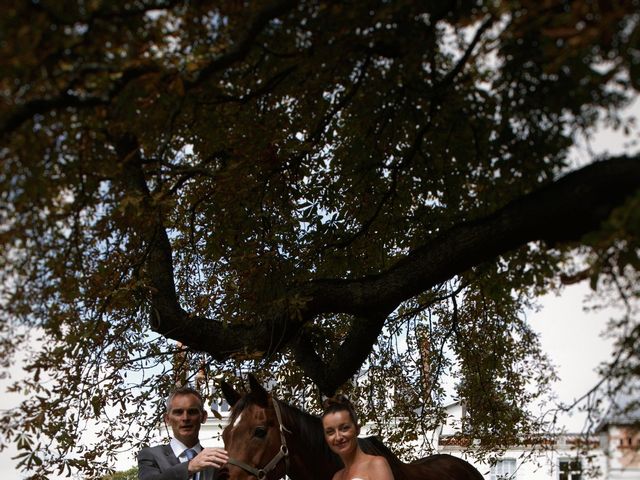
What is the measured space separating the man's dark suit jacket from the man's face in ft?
0.71

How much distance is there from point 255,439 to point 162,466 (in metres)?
1.04

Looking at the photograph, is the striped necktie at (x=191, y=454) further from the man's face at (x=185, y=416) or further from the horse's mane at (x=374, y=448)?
the horse's mane at (x=374, y=448)

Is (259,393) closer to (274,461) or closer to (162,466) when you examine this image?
(274,461)

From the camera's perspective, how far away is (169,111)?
5898mm

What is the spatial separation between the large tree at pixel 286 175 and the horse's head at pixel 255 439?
0.91 m

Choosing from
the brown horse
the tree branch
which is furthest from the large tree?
the brown horse

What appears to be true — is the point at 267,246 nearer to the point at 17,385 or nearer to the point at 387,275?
the point at 387,275

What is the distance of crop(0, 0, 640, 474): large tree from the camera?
17.1 ft

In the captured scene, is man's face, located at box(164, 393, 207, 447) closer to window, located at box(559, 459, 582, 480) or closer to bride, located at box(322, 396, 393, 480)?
bride, located at box(322, 396, 393, 480)

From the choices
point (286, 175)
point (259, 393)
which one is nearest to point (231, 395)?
point (259, 393)

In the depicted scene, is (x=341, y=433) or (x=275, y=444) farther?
(x=275, y=444)

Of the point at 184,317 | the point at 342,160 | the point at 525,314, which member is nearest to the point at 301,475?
the point at 184,317

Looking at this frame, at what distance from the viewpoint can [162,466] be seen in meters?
7.32

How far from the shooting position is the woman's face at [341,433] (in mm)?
6066
